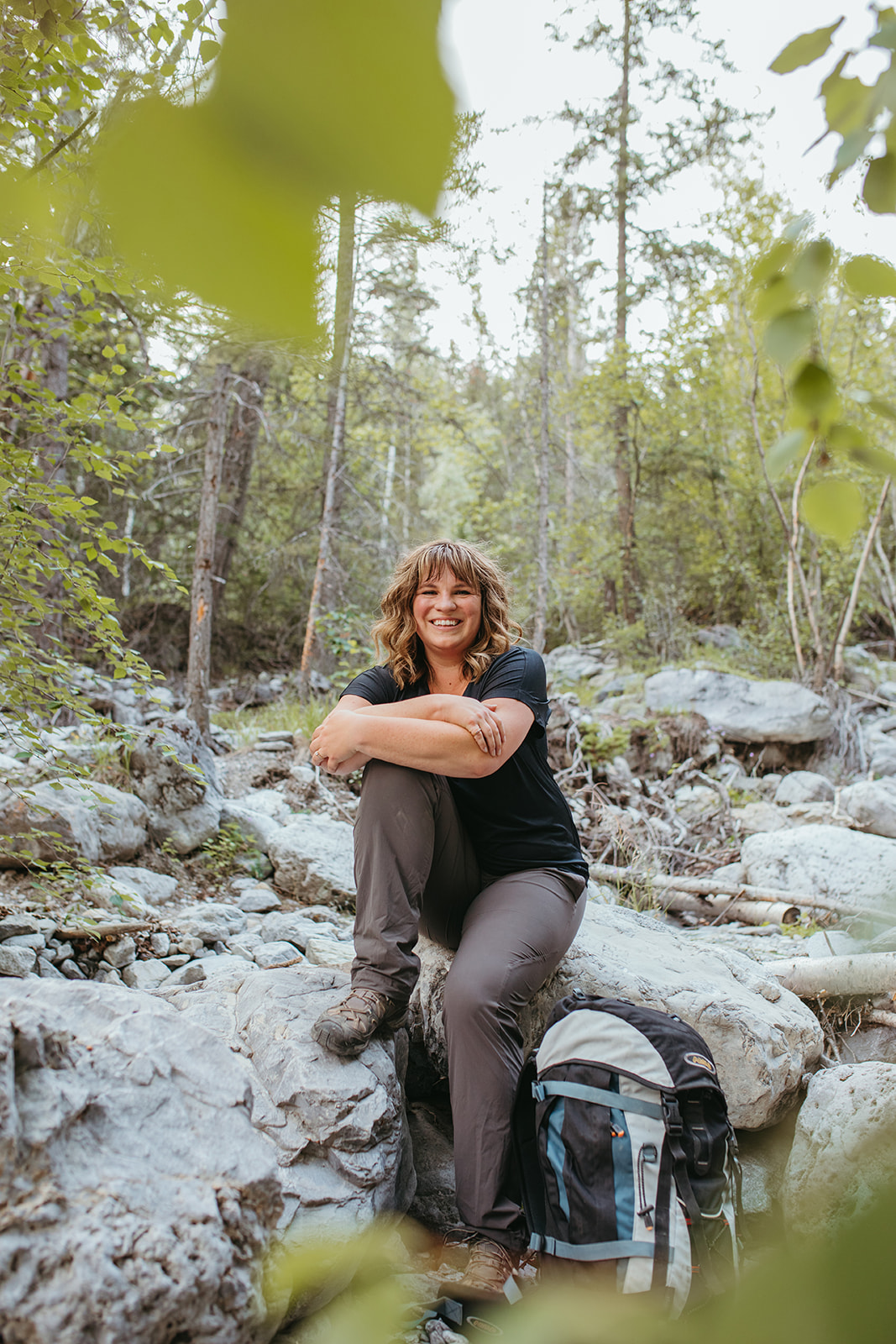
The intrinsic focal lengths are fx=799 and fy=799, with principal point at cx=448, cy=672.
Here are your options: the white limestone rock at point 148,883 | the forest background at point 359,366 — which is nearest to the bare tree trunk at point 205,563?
the forest background at point 359,366

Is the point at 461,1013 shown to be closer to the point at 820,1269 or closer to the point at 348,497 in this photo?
the point at 820,1269

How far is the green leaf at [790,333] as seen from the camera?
400 millimetres

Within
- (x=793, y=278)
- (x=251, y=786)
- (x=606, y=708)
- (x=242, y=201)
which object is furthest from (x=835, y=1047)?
(x=606, y=708)

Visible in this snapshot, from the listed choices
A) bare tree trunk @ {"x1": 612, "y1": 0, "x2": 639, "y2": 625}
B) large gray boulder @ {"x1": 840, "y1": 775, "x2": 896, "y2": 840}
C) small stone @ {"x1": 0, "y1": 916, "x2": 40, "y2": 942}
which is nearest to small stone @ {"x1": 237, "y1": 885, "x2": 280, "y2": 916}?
small stone @ {"x1": 0, "y1": 916, "x2": 40, "y2": 942}

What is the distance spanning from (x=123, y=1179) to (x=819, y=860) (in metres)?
3.98

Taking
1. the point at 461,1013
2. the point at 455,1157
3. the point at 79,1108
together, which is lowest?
the point at 455,1157

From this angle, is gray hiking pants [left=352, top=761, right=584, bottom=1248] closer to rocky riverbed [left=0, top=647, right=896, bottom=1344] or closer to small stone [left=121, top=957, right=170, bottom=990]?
rocky riverbed [left=0, top=647, right=896, bottom=1344]

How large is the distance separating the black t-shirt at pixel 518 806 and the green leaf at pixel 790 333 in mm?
1820

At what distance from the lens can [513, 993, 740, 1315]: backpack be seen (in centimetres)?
155

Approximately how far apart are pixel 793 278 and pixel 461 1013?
174cm

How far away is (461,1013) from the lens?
6.07 ft

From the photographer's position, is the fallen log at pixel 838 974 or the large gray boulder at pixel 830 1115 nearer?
the large gray boulder at pixel 830 1115

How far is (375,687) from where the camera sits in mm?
2455

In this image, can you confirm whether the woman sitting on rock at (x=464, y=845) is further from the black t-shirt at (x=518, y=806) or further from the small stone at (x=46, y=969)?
the small stone at (x=46, y=969)
